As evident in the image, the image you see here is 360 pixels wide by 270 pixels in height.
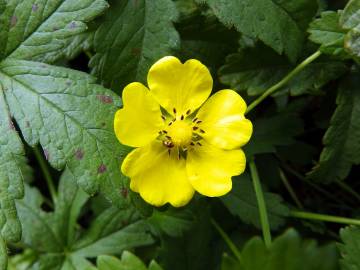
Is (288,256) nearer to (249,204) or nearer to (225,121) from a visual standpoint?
(225,121)

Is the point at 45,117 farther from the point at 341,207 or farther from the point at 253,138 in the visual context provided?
the point at 341,207

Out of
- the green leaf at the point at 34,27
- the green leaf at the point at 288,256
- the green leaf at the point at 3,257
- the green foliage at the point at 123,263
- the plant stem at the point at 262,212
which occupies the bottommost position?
the plant stem at the point at 262,212

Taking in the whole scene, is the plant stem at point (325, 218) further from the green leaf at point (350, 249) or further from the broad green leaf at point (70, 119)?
the broad green leaf at point (70, 119)

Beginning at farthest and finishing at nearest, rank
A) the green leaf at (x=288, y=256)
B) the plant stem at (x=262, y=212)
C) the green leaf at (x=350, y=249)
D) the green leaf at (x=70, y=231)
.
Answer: the green leaf at (x=70, y=231), the plant stem at (x=262, y=212), the green leaf at (x=350, y=249), the green leaf at (x=288, y=256)

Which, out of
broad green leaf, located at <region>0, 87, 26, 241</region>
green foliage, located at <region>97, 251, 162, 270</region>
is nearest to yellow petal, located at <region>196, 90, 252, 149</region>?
green foliage, located at <region>97, 251, 162, 270</region>

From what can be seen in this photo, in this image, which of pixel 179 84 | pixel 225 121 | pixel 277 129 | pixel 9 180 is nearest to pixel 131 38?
pixel 179 84

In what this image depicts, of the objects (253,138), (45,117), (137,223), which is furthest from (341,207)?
(45,117)

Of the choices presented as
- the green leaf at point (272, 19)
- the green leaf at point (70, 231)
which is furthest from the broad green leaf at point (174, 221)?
the green leaf at point (272, 19)
